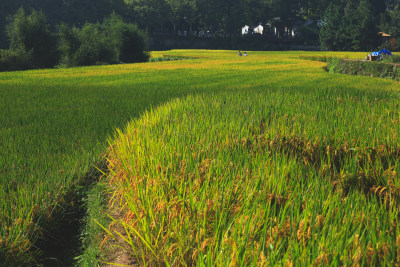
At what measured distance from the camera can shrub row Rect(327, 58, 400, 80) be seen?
15866mm

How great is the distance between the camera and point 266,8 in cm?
7038

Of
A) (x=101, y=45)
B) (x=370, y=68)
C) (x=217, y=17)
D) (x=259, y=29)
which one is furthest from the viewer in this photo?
(x=259, y=29)

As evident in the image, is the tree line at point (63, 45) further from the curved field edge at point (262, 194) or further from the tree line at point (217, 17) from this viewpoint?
the curved field edge at point (262, 194)

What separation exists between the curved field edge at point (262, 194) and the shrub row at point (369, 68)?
12681mm

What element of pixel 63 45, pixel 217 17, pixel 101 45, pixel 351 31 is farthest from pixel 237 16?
pixel 63 45

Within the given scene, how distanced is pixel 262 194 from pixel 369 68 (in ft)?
59.0

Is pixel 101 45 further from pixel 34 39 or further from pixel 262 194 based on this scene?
pixel 262 194

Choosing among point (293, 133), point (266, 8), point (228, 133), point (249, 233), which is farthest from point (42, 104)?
point (266, 8)

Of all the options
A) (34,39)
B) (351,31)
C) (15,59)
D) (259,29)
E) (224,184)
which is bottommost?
(224,184)

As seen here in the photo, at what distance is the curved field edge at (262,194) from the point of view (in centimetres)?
147

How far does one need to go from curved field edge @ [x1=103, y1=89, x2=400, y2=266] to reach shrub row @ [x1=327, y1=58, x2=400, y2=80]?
12.7 m

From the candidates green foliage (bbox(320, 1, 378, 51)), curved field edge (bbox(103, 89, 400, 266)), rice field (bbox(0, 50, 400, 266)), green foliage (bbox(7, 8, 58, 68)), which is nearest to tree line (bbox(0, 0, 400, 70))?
green foliage (bbox(320, 1, 378, 51))

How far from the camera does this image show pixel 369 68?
17.6 m

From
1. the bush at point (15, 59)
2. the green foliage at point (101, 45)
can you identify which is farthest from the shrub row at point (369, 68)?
the bush at point (15, 59)
